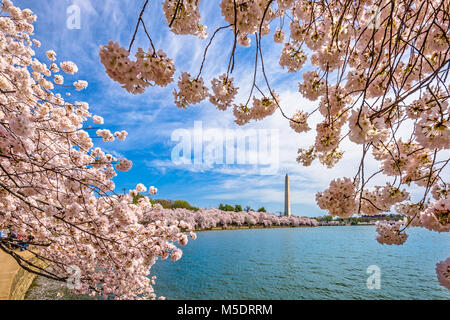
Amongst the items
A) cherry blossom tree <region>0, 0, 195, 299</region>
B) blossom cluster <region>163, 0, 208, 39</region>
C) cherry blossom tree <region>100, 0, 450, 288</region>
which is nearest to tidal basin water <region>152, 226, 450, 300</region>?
cherry blossom tree <region>0, 0, 195, 299</region>

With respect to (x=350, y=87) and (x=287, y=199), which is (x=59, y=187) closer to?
(x=350, y=87)

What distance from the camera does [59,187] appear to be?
4.00 metres

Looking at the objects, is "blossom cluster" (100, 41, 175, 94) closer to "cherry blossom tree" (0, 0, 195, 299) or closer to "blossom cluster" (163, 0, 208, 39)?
"blossom cluster" (163, 0, 208, 39)

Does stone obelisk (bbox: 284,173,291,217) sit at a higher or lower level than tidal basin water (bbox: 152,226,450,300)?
higher

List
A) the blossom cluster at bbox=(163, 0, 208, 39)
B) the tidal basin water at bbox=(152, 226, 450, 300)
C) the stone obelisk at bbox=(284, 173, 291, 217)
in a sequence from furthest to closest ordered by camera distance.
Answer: the stone obelisk at bbox=(284, 173, 291, 217), the tidal basin water at bbox=(152, 226, 450, 300), the blossom cluster at bbox=(163, 0, 208, 39)

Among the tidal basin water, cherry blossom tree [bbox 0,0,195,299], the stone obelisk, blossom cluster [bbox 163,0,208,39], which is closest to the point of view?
blossom cluster [bbox 163,0,208,39]

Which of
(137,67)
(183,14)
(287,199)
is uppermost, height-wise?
(183,14)

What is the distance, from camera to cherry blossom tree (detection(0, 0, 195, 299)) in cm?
303

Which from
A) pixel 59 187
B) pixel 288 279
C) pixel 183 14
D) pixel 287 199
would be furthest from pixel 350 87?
pixel 287 199

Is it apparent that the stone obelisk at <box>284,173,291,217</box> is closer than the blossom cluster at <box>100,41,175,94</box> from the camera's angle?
No
